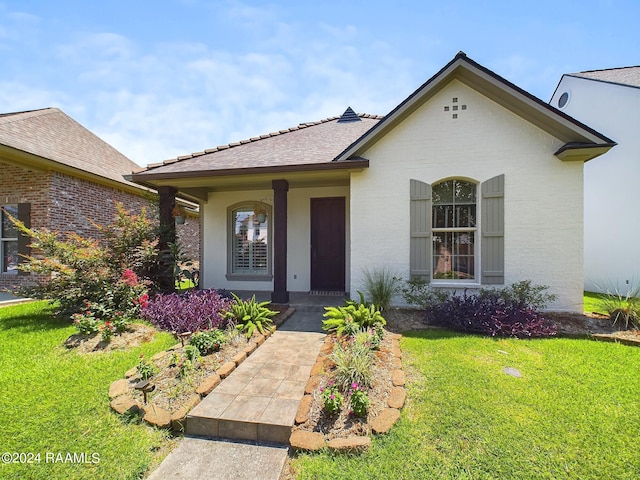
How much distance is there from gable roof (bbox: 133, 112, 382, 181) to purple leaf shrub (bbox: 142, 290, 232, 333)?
9.30 feet

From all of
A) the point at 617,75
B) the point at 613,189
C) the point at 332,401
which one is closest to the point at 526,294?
the point at 332,401

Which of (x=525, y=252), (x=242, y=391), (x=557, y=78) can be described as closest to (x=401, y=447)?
(x=242, y=391)

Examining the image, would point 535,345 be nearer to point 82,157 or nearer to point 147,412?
point 147,412

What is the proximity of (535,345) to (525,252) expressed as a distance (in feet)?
6.89

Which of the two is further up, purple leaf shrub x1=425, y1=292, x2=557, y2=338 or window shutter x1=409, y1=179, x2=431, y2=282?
window shutter x1=409, y1=179, x2=431, y2=282

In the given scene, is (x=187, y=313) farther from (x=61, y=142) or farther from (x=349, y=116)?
(x=61, y=142)

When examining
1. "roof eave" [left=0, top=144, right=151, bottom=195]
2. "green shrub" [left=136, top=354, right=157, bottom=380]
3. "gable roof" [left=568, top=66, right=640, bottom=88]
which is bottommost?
"green shrub" [left=136, top=354, right=157, bottom=380]

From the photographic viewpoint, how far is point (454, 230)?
600cm

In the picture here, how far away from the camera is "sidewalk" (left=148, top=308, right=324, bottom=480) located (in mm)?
2211

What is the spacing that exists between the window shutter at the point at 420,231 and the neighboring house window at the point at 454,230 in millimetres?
269

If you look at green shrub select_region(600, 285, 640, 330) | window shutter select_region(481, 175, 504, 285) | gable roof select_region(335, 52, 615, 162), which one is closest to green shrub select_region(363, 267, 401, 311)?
window shutter select_region(481, 175, 504, 285)

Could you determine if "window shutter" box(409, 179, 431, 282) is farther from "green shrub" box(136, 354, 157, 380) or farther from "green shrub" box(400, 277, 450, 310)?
"green shrub" box(136, 354, 157, 380)

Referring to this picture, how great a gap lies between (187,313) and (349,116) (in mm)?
7824

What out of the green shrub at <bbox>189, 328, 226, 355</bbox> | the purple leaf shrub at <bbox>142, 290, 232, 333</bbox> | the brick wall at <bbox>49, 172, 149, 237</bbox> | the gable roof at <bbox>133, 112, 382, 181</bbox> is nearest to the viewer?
the green shrub at <bbox>189, 328, 226, 355</bbox>
